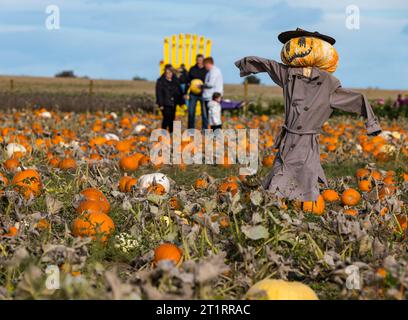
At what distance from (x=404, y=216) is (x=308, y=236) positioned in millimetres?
1582

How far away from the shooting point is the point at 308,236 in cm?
425

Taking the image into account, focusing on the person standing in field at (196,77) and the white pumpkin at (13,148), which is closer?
the white pumpkin at (13,148)

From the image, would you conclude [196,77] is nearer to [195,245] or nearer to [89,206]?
[89,206]

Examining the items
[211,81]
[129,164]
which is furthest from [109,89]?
[129,164]

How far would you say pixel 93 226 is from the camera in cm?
476

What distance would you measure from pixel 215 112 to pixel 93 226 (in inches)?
366

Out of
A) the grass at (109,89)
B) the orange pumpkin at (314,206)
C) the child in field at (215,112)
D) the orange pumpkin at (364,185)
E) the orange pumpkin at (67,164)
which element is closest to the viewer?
the orange pumpkin at (314,206)

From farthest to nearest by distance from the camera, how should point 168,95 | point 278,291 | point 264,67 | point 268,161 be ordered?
point 168,95, point 268,161, point 264,67, point 278,291

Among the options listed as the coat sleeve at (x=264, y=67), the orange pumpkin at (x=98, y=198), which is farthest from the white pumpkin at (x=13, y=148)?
the coat sleeve at (x=264, y=67)

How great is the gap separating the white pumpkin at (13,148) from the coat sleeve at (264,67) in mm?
4052

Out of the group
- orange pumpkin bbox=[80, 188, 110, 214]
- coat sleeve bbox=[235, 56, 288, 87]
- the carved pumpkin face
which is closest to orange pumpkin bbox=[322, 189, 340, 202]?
coat sleeve bbox=[235, 56, 288, 87]

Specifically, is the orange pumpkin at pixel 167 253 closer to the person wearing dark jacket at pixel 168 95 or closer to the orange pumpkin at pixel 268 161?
the orange pumpkin at pixel 268 161

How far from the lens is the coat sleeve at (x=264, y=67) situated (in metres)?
6.17
